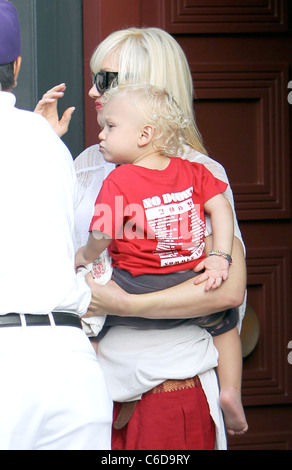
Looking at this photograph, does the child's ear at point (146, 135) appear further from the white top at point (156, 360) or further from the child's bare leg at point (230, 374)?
the child's bare leg at point (230, 374)

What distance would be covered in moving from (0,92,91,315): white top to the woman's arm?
0.26 metres

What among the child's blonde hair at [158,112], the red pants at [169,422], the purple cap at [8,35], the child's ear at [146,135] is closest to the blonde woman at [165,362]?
the red pants at [169,422]

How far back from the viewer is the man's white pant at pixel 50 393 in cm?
217

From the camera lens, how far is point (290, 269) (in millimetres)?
3875

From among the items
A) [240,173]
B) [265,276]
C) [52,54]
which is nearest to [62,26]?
[52,54]

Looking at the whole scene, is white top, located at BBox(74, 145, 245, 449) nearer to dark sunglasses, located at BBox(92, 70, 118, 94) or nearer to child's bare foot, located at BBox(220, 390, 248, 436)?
child's bare foot, located at BBox(220, 390, 248, 436)

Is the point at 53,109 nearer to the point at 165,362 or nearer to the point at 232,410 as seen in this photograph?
the point at 165,362

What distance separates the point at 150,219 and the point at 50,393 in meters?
0.64

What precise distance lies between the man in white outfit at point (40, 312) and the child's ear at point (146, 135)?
0.42 meters

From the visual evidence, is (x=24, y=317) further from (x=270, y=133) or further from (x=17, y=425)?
(x=270, y=133)

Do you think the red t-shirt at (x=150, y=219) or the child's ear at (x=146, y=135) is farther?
the child's ear at (x=146, y=135)

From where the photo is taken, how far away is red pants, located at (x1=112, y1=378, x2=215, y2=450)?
2650 mm

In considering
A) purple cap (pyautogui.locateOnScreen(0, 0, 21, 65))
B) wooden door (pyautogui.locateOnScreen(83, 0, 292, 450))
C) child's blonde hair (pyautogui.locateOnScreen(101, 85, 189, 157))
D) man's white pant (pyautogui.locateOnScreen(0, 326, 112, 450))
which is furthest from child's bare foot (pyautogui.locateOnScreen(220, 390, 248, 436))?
purple cap (pyautogui.locateOnScreen(0, 0, 21, 65))

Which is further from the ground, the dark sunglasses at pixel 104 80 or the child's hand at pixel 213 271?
the dark sunglasses at pixel 104 80
